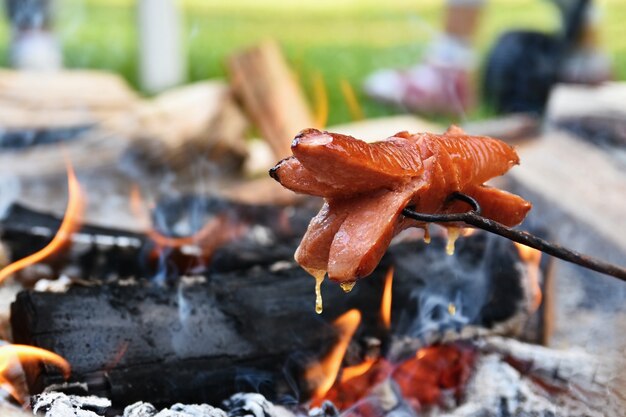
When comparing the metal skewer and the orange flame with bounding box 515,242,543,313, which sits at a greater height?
the metal skewer

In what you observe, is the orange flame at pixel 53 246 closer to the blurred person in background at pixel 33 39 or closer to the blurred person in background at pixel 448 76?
the blurred person in background at pixel 33 39

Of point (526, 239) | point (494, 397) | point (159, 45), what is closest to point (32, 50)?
point (159, 45)

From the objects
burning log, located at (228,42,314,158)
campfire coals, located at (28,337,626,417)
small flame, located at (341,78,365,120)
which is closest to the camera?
campfire coals, located at (28,337,626,417)

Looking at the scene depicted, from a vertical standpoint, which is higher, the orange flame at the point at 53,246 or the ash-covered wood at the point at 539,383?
the orange flame at the point at 53,246

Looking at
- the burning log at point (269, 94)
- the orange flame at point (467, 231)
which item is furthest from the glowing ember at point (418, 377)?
the burning log at point (269, 94)

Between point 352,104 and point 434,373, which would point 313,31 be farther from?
point 434,373

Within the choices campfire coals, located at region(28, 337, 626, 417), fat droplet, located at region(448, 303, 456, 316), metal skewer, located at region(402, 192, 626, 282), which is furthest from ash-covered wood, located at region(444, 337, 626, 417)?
metal skewer, located at region(402, 192, 626, 282)

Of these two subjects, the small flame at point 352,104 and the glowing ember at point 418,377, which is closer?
the glowing ember at point 418,377

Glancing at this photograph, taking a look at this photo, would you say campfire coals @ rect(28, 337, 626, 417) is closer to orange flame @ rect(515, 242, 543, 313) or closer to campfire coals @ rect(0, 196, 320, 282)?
orange flame @ rect(515, 242, 543, 313)
